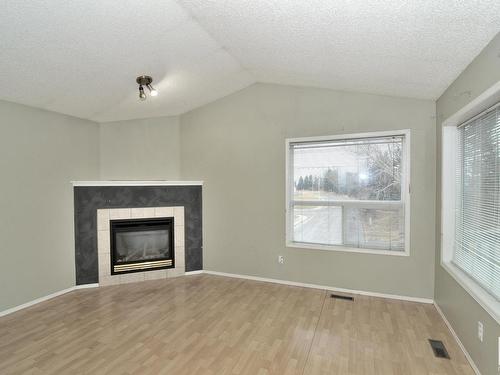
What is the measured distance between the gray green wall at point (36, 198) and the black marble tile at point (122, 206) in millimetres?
109

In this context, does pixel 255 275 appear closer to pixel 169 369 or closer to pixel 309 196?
pixel 309 196

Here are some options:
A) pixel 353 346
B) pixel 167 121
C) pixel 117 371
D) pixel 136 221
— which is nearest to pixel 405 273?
pixel 353 346

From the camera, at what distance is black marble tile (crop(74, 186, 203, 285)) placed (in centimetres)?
375

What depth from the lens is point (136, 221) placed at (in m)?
4.02

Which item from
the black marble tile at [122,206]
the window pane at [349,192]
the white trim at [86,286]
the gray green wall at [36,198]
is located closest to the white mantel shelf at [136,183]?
the black marble tile at [122,206]

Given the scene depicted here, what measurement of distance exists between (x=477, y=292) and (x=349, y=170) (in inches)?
73.8

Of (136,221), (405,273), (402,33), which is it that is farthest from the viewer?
(136,221)

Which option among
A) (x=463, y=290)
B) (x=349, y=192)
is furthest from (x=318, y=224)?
(x=463, y=290)

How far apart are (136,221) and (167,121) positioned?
67.5 inches

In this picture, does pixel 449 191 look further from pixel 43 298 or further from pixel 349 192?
pixel 43 298

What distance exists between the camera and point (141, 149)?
14.3 ft

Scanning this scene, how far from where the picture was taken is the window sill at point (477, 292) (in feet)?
5.77

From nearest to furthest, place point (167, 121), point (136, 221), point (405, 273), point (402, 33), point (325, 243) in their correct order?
point (402, 33) → point (405, 273) → point (325, 243) → point (136, 221) → point (167, 121)

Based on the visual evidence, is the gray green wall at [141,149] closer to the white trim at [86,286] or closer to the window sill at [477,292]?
the white trim at [86,286]
